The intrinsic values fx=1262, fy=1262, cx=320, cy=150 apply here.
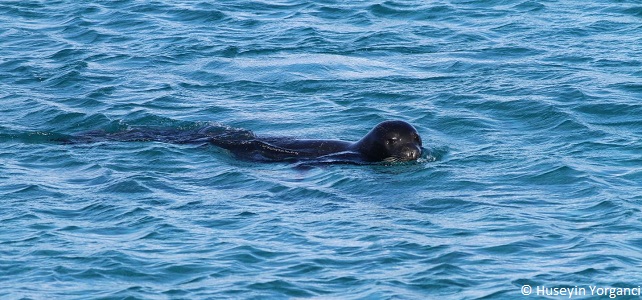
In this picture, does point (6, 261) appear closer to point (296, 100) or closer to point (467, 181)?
point (467, 181)

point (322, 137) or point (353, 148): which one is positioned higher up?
point (353, 148)

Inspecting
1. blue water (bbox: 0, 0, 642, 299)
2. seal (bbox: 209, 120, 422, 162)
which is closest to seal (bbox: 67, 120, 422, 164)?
seal (bbox: 209, 120, 422, 162)

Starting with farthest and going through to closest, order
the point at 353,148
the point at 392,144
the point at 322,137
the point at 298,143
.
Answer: the point at 322,137, the point at 298,143, the point at 353,148, the point at 392,144

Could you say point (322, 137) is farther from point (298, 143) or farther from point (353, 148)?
point (353, 148)

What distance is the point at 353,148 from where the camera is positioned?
14.2 metres

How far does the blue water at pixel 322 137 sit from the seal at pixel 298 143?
0.26m

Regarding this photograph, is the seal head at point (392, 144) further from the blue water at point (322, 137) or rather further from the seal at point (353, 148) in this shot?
the blue water at point (322, 137)

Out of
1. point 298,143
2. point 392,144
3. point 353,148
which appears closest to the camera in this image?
point 392,144

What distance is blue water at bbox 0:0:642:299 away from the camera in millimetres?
10344

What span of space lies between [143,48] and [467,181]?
28.8ft

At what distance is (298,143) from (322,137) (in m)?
0.85

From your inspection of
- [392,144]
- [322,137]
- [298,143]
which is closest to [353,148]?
[392,144]

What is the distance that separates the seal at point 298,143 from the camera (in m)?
14.0

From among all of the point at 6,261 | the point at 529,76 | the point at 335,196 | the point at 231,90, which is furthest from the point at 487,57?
the point at 6,261
